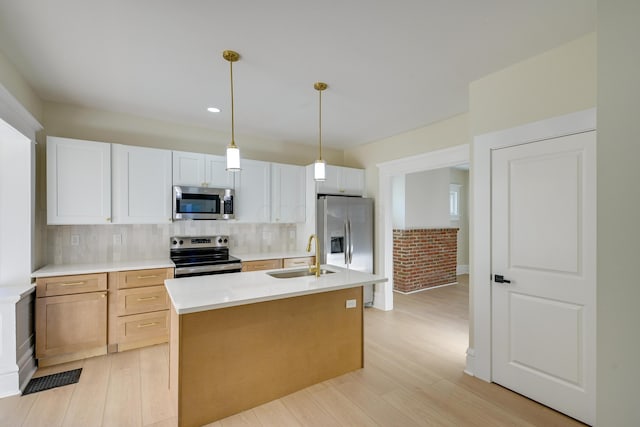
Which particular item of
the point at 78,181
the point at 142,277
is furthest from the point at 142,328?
the point at 78,181

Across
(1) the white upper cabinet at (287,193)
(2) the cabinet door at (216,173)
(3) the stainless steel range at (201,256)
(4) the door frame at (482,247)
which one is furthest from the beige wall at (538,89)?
(3) the stainless steel range at (201,256)

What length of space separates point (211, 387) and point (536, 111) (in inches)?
122

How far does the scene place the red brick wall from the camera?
19.1ft

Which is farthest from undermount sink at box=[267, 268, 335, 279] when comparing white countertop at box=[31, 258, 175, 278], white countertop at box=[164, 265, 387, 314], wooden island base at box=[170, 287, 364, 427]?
white countertop at box=[31, 258, 175, 278]

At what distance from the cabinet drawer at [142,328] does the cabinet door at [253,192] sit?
1.51m

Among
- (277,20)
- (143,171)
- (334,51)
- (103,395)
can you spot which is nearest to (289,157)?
(143,171)

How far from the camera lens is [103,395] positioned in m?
2.35

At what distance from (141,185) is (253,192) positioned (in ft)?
4.46

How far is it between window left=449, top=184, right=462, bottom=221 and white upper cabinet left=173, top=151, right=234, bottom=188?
5.59m

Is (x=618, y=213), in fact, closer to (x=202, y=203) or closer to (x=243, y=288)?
(x=243, y=288)

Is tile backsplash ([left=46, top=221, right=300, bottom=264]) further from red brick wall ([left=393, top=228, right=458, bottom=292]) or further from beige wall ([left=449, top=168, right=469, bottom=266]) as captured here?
beige wall ([left=449, top=168, right=469, bottom=266])

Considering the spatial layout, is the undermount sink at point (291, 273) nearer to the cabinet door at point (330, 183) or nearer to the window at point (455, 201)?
the cabinet door at point (330, 183)

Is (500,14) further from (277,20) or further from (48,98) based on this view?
(48,98)

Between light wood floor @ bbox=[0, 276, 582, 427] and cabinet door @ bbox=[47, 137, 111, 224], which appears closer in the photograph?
light wood floor @ bbox=[0, 276, 582, 427]
